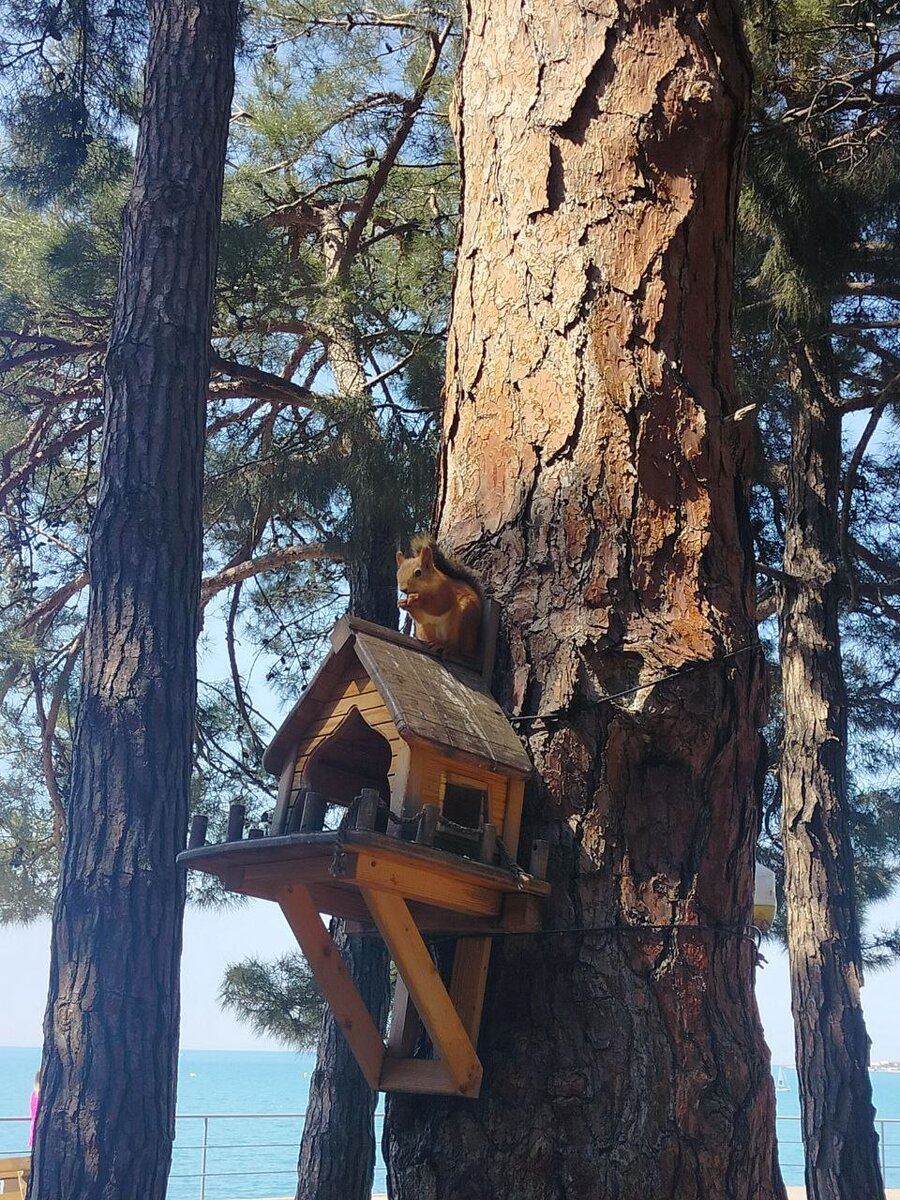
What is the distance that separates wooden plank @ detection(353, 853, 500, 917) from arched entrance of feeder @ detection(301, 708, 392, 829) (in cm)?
26

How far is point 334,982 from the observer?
5.39 ft

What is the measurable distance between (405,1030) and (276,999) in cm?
463

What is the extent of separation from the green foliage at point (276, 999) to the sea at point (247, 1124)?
41.0 inches

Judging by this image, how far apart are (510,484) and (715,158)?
1.95 feet

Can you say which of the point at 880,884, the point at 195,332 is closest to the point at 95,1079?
the point at 195,332

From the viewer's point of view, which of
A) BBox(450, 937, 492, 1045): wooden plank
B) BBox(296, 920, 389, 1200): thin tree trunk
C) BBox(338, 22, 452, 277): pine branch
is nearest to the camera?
BBox(450, 937, 492, 1045): wooden plank

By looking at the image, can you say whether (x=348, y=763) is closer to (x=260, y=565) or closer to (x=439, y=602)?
(x=439, y=602)

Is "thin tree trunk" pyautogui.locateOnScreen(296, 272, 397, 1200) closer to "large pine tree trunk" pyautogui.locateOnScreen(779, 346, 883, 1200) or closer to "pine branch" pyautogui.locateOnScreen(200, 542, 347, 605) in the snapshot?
"pine branch" pyautogui.locateOnScreen(200, 542, 347, 605)

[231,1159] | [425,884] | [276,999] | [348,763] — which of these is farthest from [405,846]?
[231,1159]

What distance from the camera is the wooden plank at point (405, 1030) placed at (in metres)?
1.57

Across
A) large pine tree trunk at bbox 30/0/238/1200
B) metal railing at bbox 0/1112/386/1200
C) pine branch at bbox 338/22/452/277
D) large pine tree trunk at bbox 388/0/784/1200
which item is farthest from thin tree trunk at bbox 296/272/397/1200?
metal railing at bbox 0/1112/386/1200

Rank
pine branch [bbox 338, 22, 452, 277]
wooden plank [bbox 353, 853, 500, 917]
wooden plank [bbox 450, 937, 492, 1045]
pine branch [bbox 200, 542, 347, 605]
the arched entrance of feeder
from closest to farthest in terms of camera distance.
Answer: wooden plank [bbox 353, 853, 500, 917], wooden plank [bbox 450, 937, 492, 1045], the arched entrance of feeder, pine branch [bbox 338, 22, 452, 277], pine branch [bbox 200, 542, 347, 605]

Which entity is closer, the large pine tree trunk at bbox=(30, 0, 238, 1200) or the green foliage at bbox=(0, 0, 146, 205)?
the large pine tree trunk at bbox=(30, 0, 238, 1200)

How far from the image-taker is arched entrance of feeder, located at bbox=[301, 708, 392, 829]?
5.61 feet
